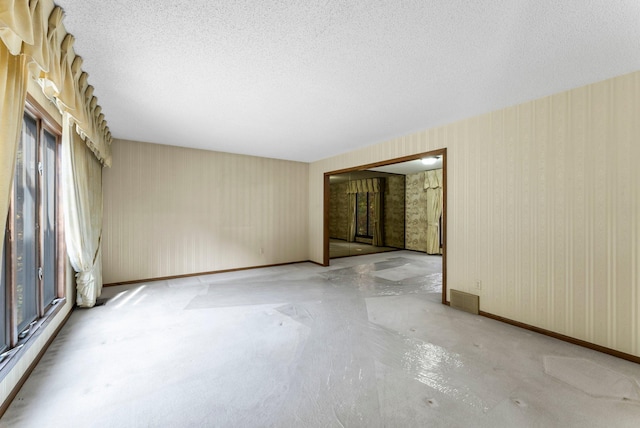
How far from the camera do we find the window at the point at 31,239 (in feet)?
6.27

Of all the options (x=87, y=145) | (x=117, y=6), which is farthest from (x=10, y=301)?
(x=117, y=6)

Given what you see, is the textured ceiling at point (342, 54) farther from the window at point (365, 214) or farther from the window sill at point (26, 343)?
the window at point (365, 214)

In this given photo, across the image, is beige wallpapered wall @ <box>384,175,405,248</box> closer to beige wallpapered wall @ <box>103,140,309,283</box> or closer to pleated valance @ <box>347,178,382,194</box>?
pleated valance @ <box>347,178,382,194</box>

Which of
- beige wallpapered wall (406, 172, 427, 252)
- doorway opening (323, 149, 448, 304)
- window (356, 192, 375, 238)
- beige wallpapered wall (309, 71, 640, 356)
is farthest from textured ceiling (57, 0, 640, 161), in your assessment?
window (356, 192, 375, 238)

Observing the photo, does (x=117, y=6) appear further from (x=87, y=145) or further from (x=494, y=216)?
(x=494, y=216)

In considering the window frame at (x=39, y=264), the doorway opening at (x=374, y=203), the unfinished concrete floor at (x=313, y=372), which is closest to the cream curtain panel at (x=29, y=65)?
the window frame at (x=39, y=264)

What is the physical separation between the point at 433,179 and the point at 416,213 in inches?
47.6

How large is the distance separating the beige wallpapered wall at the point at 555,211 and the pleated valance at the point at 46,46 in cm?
381

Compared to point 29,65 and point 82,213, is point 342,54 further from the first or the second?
point 82,213

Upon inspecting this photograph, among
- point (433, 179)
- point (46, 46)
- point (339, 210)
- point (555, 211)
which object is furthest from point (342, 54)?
point (339, 210)

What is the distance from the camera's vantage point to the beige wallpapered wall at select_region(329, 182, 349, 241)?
388 inches

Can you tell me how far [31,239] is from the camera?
93.2 inches

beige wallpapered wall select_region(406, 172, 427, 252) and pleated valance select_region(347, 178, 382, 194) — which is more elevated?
pleated valance select_region(347, 178, 382, 194)

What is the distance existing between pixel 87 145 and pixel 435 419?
420cm
